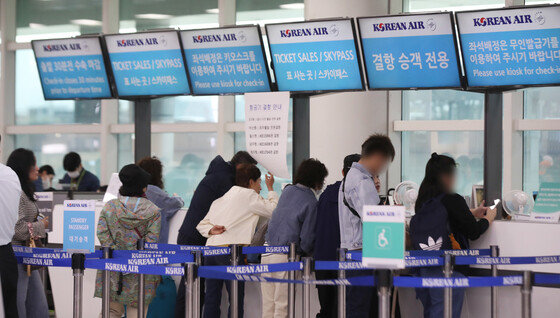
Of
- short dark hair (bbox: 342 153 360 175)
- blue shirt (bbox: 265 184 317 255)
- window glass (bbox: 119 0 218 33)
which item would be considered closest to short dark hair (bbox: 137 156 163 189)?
blue shirt (bbox: 265 184 317 255)

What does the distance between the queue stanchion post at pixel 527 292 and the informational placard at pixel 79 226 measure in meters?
2.23

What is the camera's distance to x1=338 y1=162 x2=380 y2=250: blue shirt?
4801 millimetres

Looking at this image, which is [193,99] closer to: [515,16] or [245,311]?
[245,311]

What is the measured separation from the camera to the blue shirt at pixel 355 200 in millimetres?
4801

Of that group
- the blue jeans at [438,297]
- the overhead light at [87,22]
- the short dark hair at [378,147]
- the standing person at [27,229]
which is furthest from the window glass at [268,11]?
the blue jeans at [438,297]

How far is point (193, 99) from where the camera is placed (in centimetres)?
1177

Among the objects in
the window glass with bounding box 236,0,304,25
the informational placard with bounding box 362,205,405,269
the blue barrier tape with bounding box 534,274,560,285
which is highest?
the window glass with bounding box 236,0,304,25

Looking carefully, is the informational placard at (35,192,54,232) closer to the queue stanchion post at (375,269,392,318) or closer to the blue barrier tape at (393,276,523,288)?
the blue barrier tape at (393,276,523,288)

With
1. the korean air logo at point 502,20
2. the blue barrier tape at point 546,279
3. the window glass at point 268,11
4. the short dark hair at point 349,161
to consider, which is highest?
the window glass at point 268,11

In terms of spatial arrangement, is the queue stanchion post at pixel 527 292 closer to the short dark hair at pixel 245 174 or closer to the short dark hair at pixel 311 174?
the short dark hair at pixel 311 174

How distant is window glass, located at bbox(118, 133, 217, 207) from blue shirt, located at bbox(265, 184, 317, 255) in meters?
6.31

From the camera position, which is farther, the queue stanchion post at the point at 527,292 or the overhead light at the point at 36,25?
the overhead light at the point at 36,25

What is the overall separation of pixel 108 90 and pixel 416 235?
3623mm

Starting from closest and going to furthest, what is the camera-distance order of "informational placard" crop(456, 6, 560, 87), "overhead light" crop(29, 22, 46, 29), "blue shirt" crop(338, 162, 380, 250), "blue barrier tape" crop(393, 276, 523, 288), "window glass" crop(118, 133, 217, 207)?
"blue barrier tape" crop(393, 276, 523, 288) → "blue shirt" crop(338, 162, 380, 250) → "informational placard" crop(456, 6, 560, 87) → "window glass" crop(118, 133, 217, 207) → "overhead light" crop(29, 22, 46, 29)
